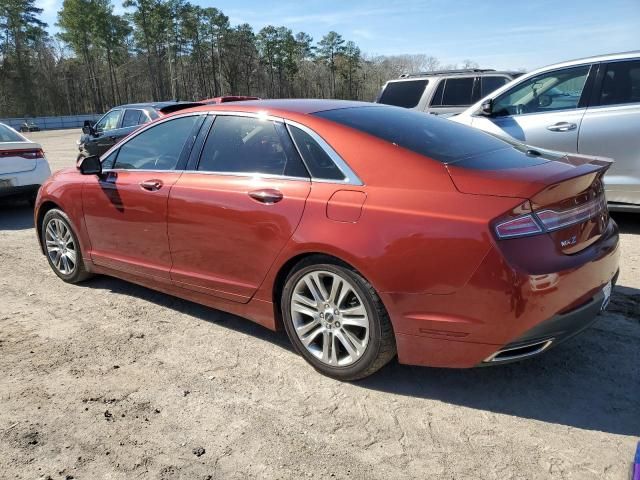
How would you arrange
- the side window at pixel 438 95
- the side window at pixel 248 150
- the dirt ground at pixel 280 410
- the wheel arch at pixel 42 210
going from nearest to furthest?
the dirt ground at pixel 280 410 < the side window at pixel 248 150 < the wheel arch at pixel 42 210 < the side window at pixel 438 95

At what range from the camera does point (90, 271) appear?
16.1 feet

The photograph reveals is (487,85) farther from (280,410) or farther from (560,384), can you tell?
(280,410)

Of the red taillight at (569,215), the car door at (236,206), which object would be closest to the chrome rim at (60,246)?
the car door at (236,206)

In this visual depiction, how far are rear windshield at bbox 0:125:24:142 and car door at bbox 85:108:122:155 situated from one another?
10.4 ft

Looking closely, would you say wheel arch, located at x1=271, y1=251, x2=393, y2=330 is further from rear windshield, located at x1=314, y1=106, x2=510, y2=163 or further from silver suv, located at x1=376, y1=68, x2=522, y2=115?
silver suv, located at x1=376, y1=68, x2=522, y2=115

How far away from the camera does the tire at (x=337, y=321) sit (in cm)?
295

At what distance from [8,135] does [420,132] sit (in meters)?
8.17

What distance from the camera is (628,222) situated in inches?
254

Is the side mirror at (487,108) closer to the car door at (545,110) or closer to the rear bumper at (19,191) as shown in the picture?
the car door at (545,110)

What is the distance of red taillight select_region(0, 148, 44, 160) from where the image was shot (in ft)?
27.2

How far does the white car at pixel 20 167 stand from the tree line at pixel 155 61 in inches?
2803

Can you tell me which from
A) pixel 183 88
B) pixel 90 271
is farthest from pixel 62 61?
pixel 90 271

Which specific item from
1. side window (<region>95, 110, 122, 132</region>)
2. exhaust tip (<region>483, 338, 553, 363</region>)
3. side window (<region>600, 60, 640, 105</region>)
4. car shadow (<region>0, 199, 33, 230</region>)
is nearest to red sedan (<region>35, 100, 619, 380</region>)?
exhaust tip (<region>483, 338, 553, 363</region>)

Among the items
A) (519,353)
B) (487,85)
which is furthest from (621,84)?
→ (487,85)
